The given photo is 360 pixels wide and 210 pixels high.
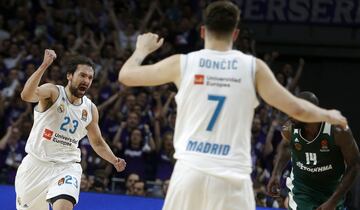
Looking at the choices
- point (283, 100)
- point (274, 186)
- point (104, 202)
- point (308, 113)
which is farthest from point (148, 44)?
point (104, 202)

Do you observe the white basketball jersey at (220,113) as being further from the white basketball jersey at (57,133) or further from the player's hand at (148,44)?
the white basketball jersey at (57,133)

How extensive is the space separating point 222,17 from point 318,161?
2337 mm

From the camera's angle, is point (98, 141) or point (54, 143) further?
point (98, 141)

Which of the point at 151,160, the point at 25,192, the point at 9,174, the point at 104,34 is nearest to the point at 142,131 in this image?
the point at 151,160

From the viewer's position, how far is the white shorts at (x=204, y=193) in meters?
3.97

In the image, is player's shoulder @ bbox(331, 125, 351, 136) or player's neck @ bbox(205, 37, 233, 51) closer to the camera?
player's neck @ bbox(205, 37, 233, 51)

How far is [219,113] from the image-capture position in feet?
13.1

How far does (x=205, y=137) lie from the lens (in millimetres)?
4012

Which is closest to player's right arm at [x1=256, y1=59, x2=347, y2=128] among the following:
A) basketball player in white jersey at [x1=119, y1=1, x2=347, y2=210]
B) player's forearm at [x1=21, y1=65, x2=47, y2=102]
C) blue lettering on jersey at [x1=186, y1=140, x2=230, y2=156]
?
basketball player in white jersey at [x1=119, y1=1, x2=347, y2=210]

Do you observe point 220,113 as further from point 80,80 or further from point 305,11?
point 305,11

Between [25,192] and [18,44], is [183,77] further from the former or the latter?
[18,44]

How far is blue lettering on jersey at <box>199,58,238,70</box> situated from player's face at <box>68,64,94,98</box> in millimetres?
2690

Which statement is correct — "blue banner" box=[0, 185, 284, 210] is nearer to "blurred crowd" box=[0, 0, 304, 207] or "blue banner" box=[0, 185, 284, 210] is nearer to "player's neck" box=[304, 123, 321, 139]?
"blurred crowd" box=[0, 0, 304, 207]

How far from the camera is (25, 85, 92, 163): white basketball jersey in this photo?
6.48 meters
